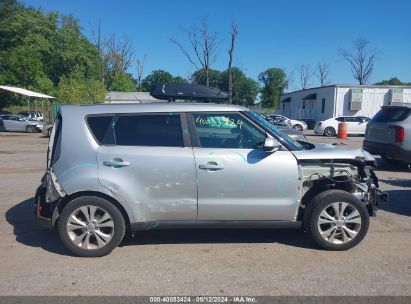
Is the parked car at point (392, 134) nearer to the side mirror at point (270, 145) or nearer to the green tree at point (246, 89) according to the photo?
the side mirror at point (270, 145)

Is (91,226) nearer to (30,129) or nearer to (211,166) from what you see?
(211,166)

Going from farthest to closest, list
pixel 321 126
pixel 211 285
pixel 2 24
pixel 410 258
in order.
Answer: pixel 2 24 → pixel 321 126 → pixel 410 258 → pixel 211 285

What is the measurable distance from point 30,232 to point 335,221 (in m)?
4.01

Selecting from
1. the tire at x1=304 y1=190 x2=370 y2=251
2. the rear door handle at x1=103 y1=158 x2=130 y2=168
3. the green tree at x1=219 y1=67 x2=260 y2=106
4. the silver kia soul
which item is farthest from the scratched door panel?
the green tree at x1=219 y1=67 x2=260 y2=106

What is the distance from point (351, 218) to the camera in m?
4.81

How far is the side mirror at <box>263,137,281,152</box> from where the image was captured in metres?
4.58

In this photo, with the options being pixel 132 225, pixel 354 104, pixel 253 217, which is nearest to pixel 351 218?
pixel 253 217

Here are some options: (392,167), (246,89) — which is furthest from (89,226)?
(246,89)

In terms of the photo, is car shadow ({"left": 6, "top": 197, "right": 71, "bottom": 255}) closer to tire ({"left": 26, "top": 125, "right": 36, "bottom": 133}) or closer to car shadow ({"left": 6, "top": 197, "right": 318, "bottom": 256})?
car shadow ({"left": 6, "top": 197, "right": 318, "bottom": 256})

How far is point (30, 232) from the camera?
A: 559cm

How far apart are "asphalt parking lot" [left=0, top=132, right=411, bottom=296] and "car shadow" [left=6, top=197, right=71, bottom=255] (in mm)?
13

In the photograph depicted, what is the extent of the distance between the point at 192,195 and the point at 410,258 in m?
2.59

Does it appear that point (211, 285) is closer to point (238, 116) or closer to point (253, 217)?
point (253, 217)

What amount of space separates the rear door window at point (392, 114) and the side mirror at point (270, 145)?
642 cm
